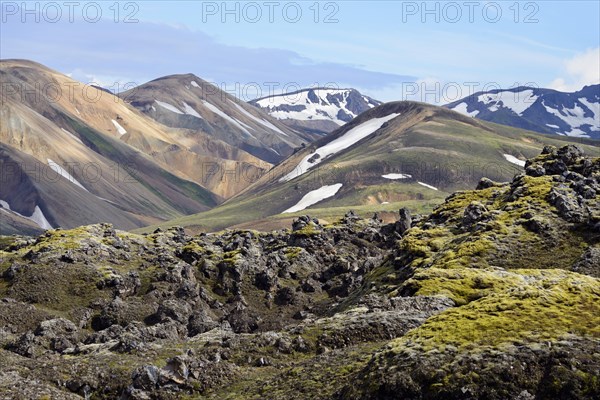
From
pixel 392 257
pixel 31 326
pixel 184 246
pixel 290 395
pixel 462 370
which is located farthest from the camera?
pixel 184 246

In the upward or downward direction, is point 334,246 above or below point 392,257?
below

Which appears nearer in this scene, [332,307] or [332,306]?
[332,307]

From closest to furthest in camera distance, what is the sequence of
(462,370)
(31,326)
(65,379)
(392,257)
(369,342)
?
(462,370) < (65,379) < (369,342) < (31,326) < (392,257)

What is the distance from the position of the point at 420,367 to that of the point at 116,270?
77594mm

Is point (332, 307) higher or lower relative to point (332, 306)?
higher

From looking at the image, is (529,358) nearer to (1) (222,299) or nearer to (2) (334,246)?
(1) (222,299)

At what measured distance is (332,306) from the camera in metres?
91.8

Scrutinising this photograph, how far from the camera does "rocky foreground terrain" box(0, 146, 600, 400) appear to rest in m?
36.4

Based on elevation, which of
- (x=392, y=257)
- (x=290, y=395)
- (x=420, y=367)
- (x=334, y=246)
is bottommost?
(x=334, y=246)

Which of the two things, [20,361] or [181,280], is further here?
[181,280]

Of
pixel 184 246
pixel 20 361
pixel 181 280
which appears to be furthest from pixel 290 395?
pixel 184 246

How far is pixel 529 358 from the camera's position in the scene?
3528 centimetres

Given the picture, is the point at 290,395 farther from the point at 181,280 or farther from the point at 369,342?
the point at 181,280

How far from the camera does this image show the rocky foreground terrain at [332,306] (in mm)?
36375
